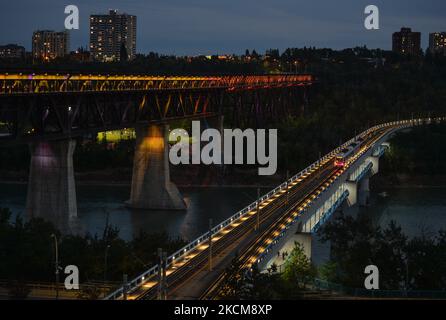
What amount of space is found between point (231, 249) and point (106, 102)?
1618 cm

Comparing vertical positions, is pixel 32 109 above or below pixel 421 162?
above

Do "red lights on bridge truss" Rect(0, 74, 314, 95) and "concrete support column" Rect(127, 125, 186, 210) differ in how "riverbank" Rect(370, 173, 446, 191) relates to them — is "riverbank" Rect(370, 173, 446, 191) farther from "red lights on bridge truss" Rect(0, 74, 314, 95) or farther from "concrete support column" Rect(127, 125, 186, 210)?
"concrete support column" Rect(127, 125, 186, 210)

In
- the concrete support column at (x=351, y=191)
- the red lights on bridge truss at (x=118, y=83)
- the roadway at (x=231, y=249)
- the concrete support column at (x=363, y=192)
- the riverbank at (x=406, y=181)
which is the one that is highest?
the red lights on bridge truss at (x=118, y=83)

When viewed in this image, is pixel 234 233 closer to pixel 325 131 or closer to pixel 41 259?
pixel 41 259

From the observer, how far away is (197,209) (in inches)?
1759

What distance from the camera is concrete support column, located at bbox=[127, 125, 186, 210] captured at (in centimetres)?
4444

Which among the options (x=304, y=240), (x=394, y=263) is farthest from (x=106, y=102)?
(x=394, y=263)

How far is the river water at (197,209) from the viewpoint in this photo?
37719 mm

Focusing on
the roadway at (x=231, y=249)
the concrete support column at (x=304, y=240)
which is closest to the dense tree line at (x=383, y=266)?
Answer: the roadway at (x=231, y=249)

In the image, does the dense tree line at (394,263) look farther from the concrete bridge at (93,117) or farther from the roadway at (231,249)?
the concrete bridge at (93,117)

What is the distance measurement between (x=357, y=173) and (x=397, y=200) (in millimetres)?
5828

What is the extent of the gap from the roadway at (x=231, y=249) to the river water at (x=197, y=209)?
4499 mm
